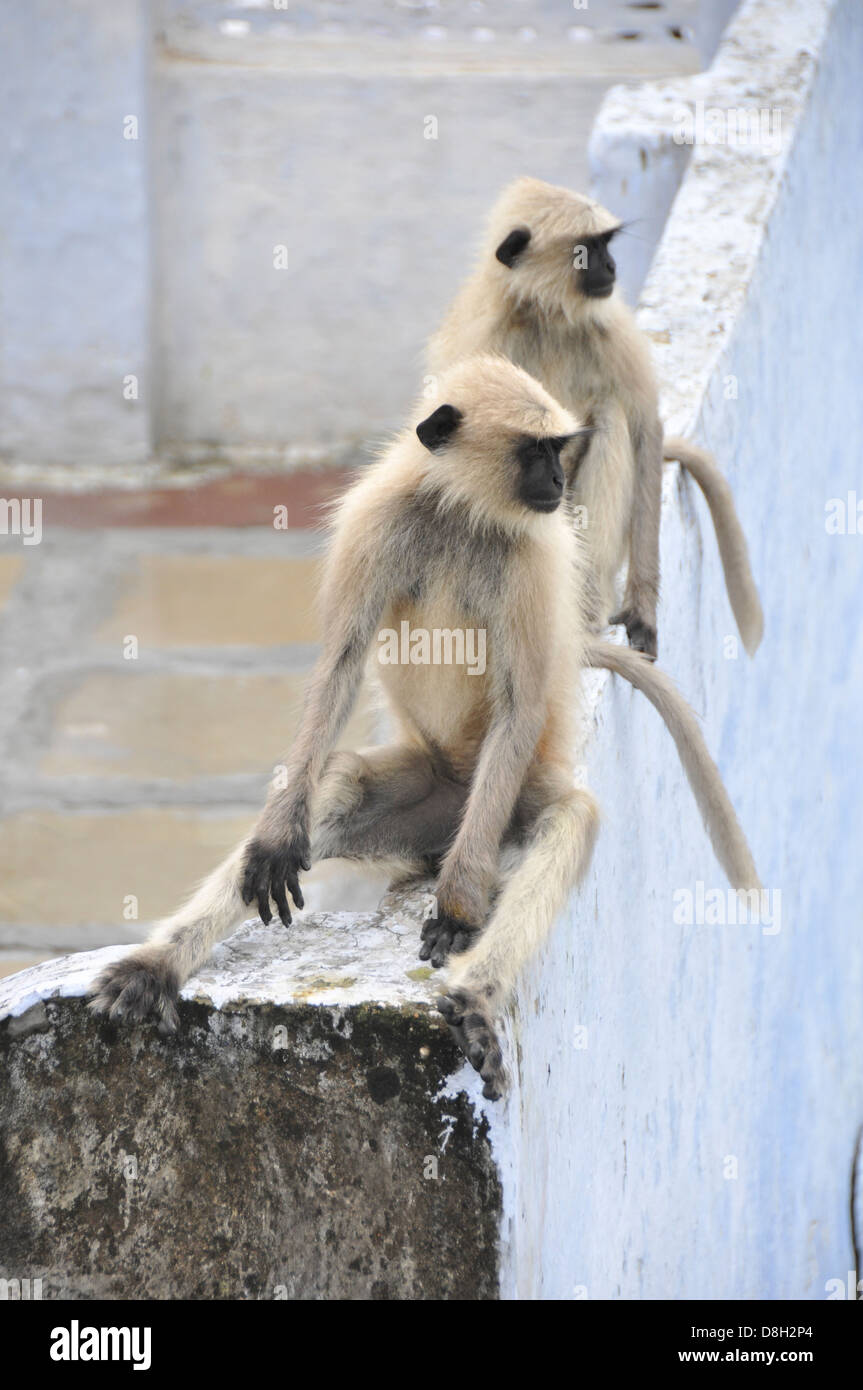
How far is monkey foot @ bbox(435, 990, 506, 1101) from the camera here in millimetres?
2061

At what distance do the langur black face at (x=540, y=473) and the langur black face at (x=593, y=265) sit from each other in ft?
3.99

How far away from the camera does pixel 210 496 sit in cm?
924

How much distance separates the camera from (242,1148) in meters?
2.15

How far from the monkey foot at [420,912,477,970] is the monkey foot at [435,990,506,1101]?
24 centimetres

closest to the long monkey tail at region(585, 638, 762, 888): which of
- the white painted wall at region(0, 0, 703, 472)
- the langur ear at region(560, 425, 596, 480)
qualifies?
the langur ear at region(560, 425, 596, 480)

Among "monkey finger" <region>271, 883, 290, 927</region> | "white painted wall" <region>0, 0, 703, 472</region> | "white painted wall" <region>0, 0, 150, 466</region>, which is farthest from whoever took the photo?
"white painted wall" <region>0, 0, 703, 472</region>

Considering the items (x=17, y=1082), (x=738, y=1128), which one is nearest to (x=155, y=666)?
(x=738, y=1128)

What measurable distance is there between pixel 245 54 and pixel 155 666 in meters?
3.92

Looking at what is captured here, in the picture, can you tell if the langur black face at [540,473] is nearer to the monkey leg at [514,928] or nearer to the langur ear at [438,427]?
the langur ear at [438,427]

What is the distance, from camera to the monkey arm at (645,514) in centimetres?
377

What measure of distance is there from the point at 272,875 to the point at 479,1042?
620mm

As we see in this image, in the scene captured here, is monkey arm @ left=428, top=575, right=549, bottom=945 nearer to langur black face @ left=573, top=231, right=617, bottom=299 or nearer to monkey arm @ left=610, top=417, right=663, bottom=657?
monkey arm @ left=610, top=417, right=663, bottom=657

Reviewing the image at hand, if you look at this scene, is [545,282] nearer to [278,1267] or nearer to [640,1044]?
[640,1044]

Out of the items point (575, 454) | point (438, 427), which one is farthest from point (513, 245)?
point (438, 427)
